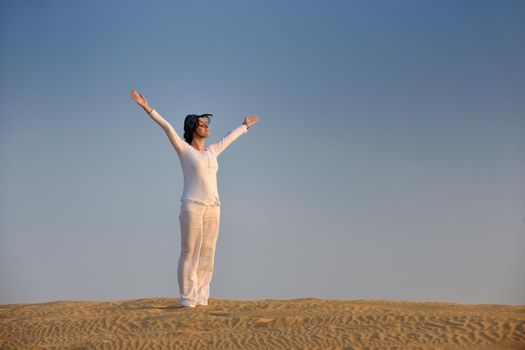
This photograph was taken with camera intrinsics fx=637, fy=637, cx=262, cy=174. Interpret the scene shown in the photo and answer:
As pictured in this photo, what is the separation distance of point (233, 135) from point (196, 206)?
176cm

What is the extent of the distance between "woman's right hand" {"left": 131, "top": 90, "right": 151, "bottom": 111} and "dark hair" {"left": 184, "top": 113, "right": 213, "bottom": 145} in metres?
0.94

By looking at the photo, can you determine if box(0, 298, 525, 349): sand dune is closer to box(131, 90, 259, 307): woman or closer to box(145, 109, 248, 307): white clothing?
box(131, 90, 259, 307): woman

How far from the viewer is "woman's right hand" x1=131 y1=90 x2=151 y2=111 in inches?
439

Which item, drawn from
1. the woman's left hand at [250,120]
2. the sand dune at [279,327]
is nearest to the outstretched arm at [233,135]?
the woman's left hand at [250,120]

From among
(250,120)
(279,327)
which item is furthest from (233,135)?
(279,327)

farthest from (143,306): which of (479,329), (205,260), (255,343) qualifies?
(479,329)

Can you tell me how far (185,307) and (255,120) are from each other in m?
3.98

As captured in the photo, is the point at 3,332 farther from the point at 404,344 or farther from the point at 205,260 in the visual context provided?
the point at 404,344

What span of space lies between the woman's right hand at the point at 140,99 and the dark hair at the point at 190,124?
935 millimetres

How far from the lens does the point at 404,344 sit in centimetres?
903

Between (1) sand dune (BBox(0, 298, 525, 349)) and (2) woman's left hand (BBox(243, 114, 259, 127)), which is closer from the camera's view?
(1) sand dune (BBox(0, 298, 525, 349))

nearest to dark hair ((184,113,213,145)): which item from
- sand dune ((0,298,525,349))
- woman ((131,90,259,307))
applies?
woman ((131,90,259,307))

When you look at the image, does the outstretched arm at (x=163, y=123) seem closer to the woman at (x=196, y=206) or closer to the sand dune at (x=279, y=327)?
the woman at (x=196, y=206)

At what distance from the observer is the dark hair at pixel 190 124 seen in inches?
470
